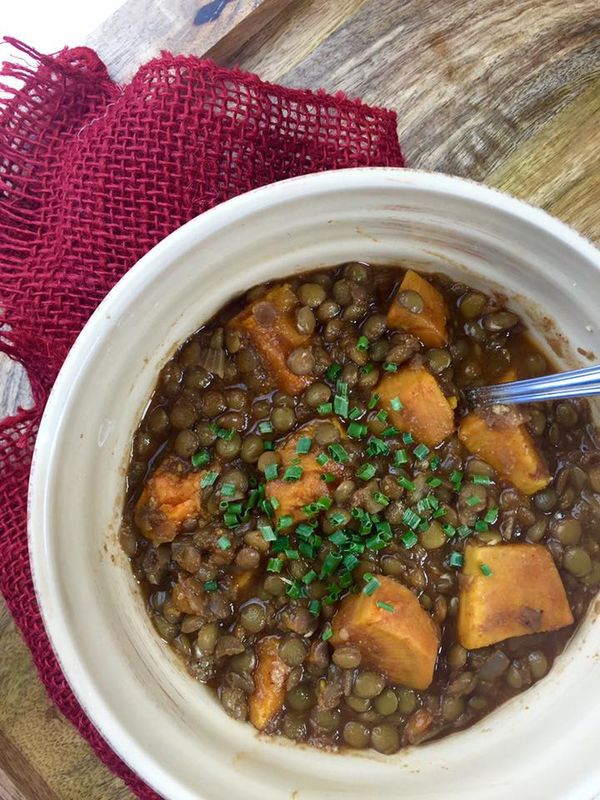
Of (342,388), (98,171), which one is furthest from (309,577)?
(98,171)

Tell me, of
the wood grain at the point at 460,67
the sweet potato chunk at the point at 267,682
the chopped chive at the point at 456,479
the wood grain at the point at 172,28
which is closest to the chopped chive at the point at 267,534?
the sweet potato chunk at the point at 267,682

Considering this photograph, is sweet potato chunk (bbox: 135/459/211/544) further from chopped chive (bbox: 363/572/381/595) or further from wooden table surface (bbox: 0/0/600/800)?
wooden table surface (bbox: 0/0/600/800)

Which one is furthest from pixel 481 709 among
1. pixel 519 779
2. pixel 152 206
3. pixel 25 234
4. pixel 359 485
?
pixel 25 234

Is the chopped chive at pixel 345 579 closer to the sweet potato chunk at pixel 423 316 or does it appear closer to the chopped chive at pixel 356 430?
the chopped chive at pixel 356 430

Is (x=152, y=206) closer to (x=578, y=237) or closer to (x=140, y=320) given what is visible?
(x=140, y=320)

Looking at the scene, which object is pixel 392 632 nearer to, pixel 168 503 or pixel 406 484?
pixel 406 484

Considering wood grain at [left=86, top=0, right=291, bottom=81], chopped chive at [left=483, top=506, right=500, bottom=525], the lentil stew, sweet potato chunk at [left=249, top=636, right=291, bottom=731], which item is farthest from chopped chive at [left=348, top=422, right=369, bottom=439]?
wood grain at [left=86, top=0, right=291, bottom=81]
